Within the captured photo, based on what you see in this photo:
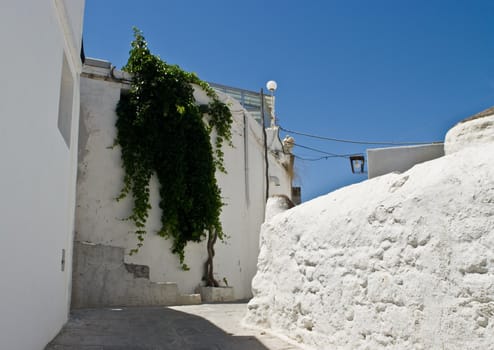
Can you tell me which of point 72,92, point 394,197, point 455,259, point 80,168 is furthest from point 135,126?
point 455,259

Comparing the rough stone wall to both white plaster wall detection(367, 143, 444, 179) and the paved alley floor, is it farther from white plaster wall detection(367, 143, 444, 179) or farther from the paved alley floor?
the paved alley floor

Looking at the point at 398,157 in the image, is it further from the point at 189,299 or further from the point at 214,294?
the point at 214,294

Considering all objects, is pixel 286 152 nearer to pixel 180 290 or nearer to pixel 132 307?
pixel 180 290

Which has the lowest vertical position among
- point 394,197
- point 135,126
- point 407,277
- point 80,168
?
point 407,277

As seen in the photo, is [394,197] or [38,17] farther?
[38,17]

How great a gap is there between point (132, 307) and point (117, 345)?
3.56m

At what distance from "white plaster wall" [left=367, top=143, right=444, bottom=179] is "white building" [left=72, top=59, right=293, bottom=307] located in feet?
19.0

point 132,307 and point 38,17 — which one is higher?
point 38,17

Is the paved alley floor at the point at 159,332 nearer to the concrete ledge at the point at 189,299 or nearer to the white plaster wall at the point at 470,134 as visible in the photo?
the concrete ledge at the point at 189,299

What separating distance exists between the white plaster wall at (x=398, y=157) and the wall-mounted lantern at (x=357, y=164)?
2.65 m

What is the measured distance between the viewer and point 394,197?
384 centimetres

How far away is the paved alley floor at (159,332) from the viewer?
518 cm

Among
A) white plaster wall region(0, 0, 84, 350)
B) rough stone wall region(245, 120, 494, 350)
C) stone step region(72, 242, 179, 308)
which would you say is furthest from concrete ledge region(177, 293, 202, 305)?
rough stone wall region(245, 120, 494, 350)

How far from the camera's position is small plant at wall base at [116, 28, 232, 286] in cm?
1007
